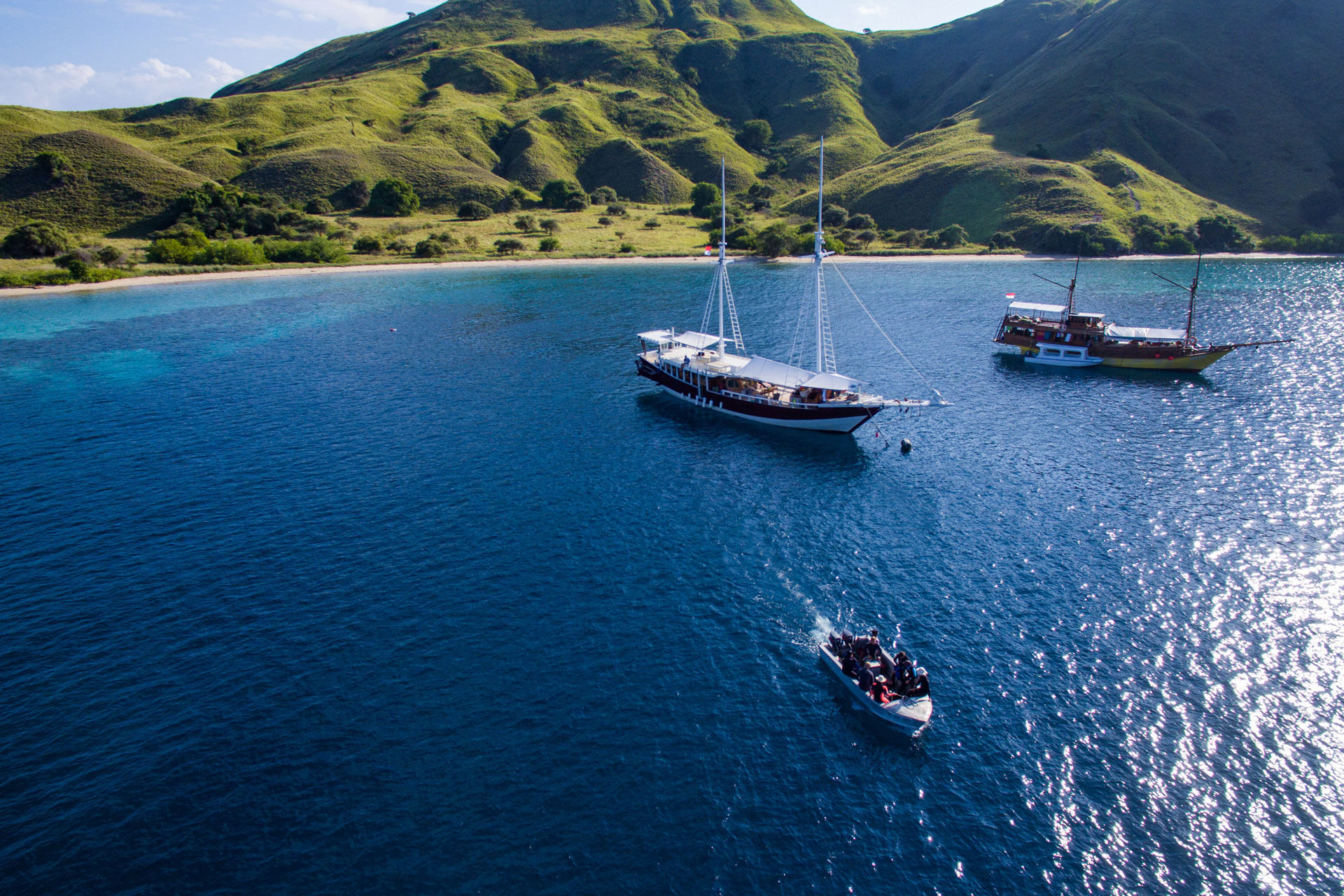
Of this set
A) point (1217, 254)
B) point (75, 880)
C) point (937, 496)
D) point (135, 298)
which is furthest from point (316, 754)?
point (1217, 254)

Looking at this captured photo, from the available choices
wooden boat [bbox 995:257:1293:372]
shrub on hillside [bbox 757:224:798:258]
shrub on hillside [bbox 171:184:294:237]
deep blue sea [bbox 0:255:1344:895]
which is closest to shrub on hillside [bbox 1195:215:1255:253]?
wooden boat [bbox 995:257:1293:372]

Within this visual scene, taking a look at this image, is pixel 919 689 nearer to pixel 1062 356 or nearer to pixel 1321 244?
pixel 1062 356

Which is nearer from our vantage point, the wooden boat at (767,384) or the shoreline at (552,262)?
the wooden boat at (767,384)

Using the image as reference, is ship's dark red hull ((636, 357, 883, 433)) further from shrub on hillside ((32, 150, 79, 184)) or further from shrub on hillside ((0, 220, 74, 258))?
shrub on hillside ((32, 150, 79, 184))

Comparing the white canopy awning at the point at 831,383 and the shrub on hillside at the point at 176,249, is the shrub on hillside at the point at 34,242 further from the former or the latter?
the white canopy awning at the point at 831,383

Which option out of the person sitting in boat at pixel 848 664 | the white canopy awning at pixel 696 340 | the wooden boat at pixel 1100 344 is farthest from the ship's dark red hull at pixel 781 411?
the wooden boat at pixel 1100 344

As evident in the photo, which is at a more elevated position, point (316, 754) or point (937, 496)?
point (937, 496)

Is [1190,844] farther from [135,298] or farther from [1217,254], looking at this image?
[1217,254]
